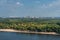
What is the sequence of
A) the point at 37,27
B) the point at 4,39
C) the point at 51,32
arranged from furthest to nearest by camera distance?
the point at 37,27
the point at 51,32
the point at 4,39

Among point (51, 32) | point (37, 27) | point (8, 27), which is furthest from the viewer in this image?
point (8, 27)

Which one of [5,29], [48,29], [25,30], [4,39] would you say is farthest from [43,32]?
[4,39]

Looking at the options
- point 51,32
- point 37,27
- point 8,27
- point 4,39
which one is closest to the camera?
point 4,39

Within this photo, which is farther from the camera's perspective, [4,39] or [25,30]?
[25,30]

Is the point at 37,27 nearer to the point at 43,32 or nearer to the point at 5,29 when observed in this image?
the point at 43,32

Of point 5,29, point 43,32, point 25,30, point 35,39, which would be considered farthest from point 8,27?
point 35,39

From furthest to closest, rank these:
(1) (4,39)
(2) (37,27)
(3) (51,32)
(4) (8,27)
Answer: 1. (4) (8,27)
2. (2) (37,27)
3. (3) (51,32)
4. (1) (4,39)

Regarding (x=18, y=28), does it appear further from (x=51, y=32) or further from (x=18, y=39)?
(x=18, y=39)

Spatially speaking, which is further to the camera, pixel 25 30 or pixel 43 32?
pixel 25 30
